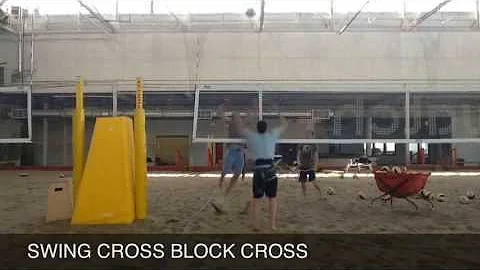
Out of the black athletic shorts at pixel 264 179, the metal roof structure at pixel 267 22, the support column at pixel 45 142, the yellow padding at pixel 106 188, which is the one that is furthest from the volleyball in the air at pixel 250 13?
the black athletic shorts at pixel 264 179

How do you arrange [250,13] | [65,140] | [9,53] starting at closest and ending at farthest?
[250,13] < [9,53] < [65,140]

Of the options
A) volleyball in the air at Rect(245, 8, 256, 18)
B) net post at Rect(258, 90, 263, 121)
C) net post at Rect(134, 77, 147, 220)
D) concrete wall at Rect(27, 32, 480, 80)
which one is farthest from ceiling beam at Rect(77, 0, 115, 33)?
net post at Rect(134, 77, 147, 220)

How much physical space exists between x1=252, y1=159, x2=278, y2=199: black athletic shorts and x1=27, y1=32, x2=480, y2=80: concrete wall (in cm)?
1959

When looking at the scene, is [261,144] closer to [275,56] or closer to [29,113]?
[29,113]

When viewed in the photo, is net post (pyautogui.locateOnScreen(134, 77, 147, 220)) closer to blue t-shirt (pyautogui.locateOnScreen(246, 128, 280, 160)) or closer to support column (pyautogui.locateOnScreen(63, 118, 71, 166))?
blue t-shirt (pyautogui.locateOnScreen(246, 128, 280, 160))

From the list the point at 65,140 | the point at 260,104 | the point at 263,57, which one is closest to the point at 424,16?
the point at 263,57

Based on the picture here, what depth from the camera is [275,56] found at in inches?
1040

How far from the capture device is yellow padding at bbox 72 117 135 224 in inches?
297

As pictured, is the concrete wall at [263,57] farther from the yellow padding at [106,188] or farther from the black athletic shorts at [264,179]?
the black athletic shorts at [264,179]

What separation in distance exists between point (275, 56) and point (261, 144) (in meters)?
19.8

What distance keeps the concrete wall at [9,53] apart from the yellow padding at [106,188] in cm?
2119

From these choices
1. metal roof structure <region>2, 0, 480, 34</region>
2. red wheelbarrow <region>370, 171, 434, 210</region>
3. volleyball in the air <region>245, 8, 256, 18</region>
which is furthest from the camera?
metal roof structure <region>2, 0, 480, 34</region>

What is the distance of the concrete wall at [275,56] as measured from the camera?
2641cm

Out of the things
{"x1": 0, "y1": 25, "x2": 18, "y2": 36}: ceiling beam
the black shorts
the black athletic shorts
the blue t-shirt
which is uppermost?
{"x1": 0, "y1": 25, "x2": 18, "y2": 36}: ceiling beam
